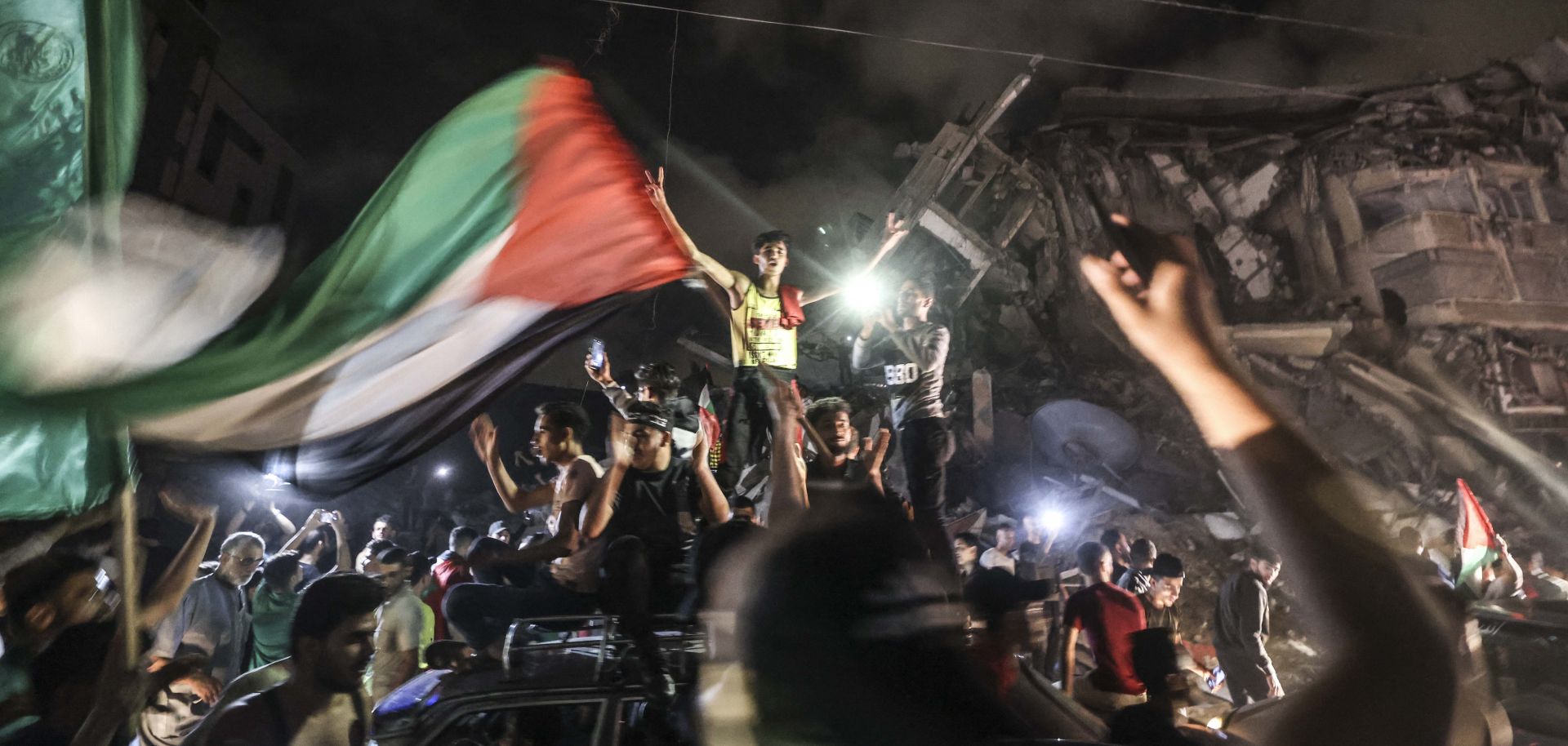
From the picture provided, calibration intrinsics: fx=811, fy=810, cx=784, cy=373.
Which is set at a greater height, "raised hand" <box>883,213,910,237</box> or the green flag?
"raised hand" <box>883,213,910,237</box>

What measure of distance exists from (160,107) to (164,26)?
1.67 m

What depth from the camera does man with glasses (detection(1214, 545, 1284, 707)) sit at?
5.72m

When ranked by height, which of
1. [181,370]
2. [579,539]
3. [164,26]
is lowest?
[579,539]

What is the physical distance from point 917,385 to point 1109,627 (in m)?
2.55

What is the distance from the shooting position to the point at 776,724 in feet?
4.21

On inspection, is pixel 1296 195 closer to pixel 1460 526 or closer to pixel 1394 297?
pixel 1394 297

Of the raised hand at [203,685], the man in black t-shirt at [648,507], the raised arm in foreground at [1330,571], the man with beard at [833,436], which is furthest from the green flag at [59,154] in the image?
the raised arm in foreground at [1330,571]

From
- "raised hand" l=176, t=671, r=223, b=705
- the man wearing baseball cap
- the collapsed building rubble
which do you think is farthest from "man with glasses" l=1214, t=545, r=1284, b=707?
the collapsed building rubble

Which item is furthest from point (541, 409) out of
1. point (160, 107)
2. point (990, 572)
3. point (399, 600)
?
point (160, 107)

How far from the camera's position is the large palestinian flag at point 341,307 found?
2.93 meters

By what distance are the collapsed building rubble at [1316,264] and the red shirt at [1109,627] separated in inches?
396

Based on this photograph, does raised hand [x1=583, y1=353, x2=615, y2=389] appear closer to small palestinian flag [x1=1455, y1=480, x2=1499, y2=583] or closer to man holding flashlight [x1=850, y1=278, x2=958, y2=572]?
man holding flashlight [x1=850, y1=278, x2=958, y2=572]

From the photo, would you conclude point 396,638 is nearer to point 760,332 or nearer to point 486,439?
point 486,439

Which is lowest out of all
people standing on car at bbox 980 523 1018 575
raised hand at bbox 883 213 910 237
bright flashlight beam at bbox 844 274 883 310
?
people standing on car at bbox 980 523 1018 575
